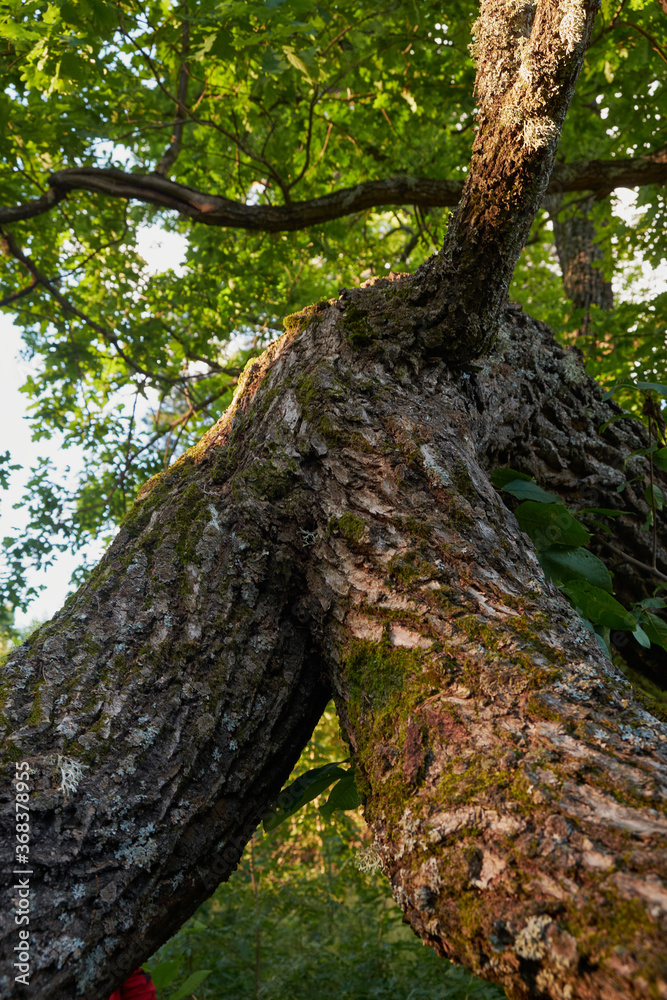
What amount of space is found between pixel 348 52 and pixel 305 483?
4133mm

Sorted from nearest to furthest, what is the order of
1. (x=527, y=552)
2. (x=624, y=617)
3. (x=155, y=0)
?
(x=527, y=552)
(x=624, y=617)
(x=155, y=0)

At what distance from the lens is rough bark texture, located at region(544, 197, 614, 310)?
678cm

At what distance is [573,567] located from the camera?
207 cm

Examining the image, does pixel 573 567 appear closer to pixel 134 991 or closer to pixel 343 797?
pixel 343 797

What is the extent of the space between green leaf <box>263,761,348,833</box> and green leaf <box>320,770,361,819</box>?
27 mm

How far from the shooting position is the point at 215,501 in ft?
6.05

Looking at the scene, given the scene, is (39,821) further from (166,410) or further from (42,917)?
(166,410)

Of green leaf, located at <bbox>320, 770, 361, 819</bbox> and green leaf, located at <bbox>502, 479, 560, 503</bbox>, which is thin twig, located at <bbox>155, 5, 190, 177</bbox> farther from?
green leaf, located at <bbox>320, 770, 361, 819</bbox>

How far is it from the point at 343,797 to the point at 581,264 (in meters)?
7.06

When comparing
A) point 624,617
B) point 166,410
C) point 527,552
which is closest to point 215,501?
point 527,552

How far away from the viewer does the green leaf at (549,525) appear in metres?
2.10

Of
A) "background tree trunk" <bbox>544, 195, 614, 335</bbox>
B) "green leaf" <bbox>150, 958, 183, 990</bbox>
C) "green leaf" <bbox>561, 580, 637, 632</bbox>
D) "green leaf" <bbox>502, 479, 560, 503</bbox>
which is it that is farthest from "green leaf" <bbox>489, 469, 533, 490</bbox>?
"background tree trunk" <bbox>544, 195, 614, 335</bbox>

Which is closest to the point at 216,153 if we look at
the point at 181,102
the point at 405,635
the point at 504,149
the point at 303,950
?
the point at 181,102

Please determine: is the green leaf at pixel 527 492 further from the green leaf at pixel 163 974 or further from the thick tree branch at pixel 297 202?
the thick tree branch at pixel 297 202
